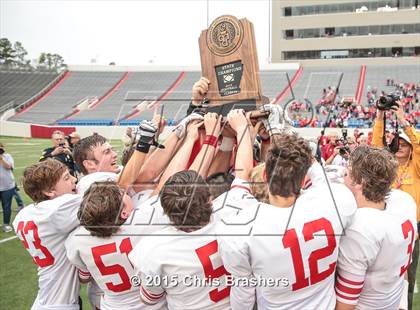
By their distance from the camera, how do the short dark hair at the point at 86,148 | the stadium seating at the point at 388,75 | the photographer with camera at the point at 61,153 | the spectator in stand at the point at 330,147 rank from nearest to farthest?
the short dark hair at the point at 86,148, the photographer with camera at the point at 61,153, the spectator in stand at the point at 330,147, the stadium seating at the point at 388,75

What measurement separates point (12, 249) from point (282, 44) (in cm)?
3713

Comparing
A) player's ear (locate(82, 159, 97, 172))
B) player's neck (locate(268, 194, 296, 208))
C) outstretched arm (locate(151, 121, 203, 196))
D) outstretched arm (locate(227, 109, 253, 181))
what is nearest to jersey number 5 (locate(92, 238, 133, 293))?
outstretched arm (locate(151, 121, 203, 196))

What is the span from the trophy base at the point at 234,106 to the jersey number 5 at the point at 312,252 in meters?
0.86

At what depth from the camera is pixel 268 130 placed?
2287mm

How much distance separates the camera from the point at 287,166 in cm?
168

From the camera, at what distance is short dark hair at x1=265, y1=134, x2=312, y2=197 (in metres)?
1.68

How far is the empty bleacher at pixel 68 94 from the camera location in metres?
28.5

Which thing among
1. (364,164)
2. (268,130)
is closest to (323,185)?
(364,164)

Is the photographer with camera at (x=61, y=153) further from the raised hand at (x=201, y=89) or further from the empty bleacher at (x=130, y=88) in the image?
the empty bleacher at (x=130, y=88)

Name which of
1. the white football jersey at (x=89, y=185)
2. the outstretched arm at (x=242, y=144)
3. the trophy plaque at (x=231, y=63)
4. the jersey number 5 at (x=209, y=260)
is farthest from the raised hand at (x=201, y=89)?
the jersey number 5 at (x=209, y=260)

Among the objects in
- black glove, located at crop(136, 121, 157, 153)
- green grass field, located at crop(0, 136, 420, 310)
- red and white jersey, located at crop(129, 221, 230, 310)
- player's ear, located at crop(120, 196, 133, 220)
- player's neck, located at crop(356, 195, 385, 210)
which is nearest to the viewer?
red and white jersey, located at crop(129, 221, 230, 310)

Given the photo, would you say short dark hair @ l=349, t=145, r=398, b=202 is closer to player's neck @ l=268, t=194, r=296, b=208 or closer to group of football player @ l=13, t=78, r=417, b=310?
group of football player @ l=13, t=78, r=417, b=310

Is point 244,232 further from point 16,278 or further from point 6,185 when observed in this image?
point 6,185

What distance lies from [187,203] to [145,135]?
574mm
